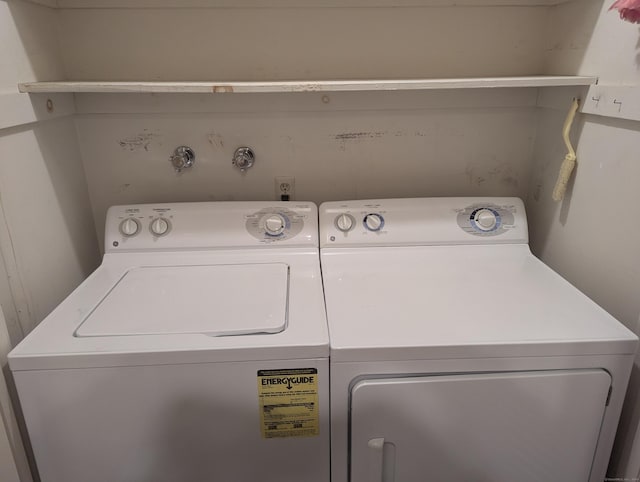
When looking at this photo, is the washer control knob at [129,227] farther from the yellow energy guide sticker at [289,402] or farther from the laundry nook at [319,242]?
the yellow energy guide sticker at [289,402]

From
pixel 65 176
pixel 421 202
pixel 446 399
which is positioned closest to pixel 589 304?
pixel 446 399

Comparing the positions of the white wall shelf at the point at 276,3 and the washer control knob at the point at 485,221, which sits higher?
the white wall shelf at the point at 276,3

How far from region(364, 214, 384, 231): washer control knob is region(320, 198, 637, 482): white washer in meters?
0.28

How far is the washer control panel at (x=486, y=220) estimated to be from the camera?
1.36m

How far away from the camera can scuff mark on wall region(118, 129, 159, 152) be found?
1427 millimetres

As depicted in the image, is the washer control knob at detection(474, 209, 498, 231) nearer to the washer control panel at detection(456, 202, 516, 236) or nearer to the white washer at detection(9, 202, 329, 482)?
the washer control panel at detection(456, 202, 516, 236)

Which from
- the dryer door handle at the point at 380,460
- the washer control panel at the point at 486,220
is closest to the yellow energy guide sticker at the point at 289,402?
the dryer door handle at the point at 380,460

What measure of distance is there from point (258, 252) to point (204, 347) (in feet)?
1.56

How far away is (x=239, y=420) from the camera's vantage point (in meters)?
0.94

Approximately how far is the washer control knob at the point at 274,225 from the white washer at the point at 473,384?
1.10ft

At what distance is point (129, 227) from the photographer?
1.32 metres

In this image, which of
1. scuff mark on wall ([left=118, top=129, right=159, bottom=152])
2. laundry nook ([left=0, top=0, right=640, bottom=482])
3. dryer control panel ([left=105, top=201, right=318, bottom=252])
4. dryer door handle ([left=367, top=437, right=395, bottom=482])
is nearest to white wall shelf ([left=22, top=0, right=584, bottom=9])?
laundry nook ([left=0, top=0, right=640, bottom=482])

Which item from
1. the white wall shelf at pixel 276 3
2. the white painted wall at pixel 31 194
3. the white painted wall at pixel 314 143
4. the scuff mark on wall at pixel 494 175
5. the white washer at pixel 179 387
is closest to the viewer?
the white washer at pixel 179 387

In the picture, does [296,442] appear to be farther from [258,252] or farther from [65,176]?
[65,176]
